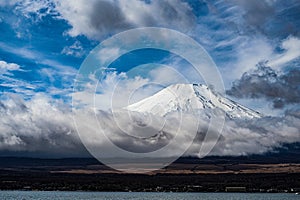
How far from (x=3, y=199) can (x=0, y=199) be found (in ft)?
4.95

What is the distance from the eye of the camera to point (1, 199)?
162 metres

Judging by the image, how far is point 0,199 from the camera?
161 m

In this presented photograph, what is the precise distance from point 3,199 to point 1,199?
97 cm

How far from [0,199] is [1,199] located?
538 millimetres

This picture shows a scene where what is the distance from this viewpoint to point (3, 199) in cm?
16262
